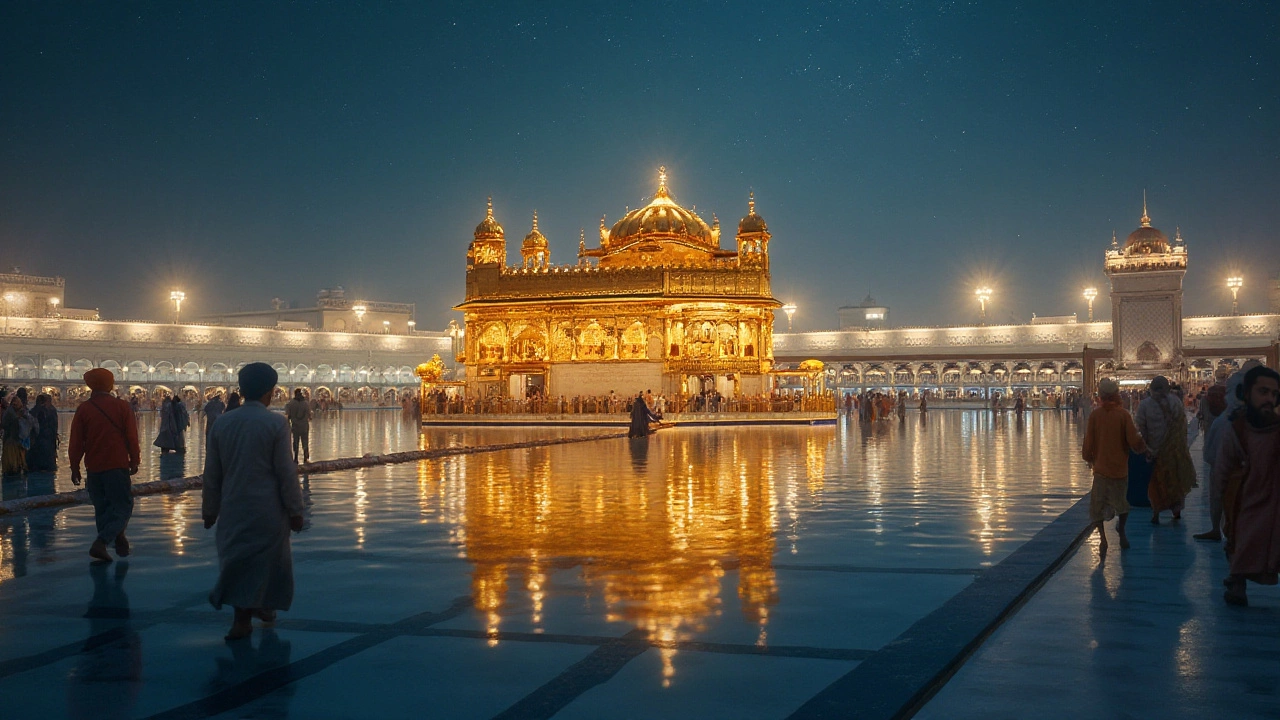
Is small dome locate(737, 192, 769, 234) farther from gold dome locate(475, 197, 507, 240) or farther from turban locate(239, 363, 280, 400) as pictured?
turban locate(239, 363, 280, 400)

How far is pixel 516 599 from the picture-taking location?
20.0 ft

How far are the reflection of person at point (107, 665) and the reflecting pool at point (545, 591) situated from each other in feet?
0.15

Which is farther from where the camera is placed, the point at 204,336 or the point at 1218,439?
the point at 204,336

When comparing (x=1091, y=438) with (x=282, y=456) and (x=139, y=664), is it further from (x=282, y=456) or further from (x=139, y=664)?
(x=139, y=664)

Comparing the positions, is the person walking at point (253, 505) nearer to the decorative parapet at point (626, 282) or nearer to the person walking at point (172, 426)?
the person walking at point (172, 426)

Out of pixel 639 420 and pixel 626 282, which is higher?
pixel 626 282

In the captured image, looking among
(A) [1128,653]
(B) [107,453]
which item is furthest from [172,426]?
(A) [1128,653]

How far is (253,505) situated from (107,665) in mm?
1021

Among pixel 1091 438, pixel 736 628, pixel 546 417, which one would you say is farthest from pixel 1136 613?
pixel 546 417

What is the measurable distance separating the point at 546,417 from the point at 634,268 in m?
6.24

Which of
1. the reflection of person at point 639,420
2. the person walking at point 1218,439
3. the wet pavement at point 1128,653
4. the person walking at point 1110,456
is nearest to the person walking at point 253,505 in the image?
the wet pavement at point 1128,653

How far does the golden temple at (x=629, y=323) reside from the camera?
1501 inches

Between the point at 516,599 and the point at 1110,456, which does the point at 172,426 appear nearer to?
the point at 516,599

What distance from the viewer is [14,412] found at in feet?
50.6
